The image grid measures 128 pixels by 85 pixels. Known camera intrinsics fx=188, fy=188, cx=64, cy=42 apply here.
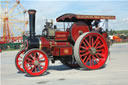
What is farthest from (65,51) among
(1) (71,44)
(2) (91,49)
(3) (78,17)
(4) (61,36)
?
(3) (78,17)

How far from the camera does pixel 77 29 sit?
8.05 metres

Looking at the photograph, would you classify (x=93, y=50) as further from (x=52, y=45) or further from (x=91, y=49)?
(x=52, y=45)

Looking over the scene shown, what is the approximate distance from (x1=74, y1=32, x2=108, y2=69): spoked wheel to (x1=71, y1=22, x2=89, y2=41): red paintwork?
386 millimetres

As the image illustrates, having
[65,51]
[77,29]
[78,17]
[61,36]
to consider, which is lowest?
[65,51]

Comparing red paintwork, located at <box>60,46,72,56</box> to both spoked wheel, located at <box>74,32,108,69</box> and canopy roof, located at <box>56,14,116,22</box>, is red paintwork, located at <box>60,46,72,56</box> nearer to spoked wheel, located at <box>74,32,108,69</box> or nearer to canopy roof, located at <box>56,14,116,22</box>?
spoked wheel, located at <box>74,32,108,69</box>

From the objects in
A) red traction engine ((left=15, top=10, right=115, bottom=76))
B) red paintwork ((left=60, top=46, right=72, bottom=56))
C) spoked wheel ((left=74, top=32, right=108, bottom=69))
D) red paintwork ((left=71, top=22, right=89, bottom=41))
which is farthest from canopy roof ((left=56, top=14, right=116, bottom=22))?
red paintwork ((left=60, top=46, right=72, bottom=56))

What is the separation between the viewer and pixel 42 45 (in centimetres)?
750

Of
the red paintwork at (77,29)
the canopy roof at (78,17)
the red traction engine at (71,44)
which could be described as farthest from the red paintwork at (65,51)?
the canopy roof at (78,17)

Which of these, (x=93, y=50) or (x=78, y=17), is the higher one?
(x=78, y=17)

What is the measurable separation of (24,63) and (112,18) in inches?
175

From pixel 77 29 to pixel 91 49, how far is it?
1.04 metres

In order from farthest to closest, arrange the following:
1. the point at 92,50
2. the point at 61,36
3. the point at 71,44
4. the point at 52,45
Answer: the point at 71,44 < the point at 61,36 < the point at 92,50 < the point at 52,45

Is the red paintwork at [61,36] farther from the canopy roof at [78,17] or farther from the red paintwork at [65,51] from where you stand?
the canopy roof at [78,17]

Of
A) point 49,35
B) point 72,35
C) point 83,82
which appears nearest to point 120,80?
point 83,82
